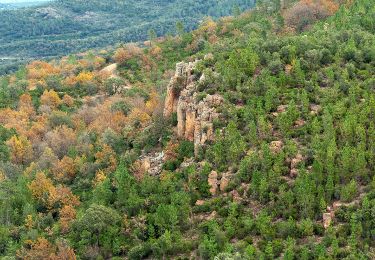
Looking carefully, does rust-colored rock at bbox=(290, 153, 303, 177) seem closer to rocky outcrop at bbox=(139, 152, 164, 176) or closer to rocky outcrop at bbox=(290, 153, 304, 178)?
rocky outcrop at bbox=(290, 153, 304, 178)

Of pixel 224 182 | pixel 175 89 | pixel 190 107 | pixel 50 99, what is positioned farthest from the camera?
pixel 50 99

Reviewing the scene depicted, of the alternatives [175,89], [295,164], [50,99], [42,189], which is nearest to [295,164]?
[295,164]

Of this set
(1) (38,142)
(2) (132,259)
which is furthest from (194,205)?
(1) (38,142)

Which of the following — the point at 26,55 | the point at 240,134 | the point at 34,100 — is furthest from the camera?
the point at 26,55

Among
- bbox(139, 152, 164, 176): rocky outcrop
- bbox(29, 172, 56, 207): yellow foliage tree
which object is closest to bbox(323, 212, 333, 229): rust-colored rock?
bbox(139, 152, 164, 176): rocky outcrop

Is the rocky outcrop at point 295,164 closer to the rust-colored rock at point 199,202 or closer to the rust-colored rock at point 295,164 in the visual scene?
the rust-colored rock at point 295,164

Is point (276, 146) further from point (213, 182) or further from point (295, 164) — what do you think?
point (213, 182)

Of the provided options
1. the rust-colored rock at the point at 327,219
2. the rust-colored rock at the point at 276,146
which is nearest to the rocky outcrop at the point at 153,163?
the rust-colored rock at the point at 276,146

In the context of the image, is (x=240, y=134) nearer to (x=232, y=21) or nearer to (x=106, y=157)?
(x=106, y=157)
